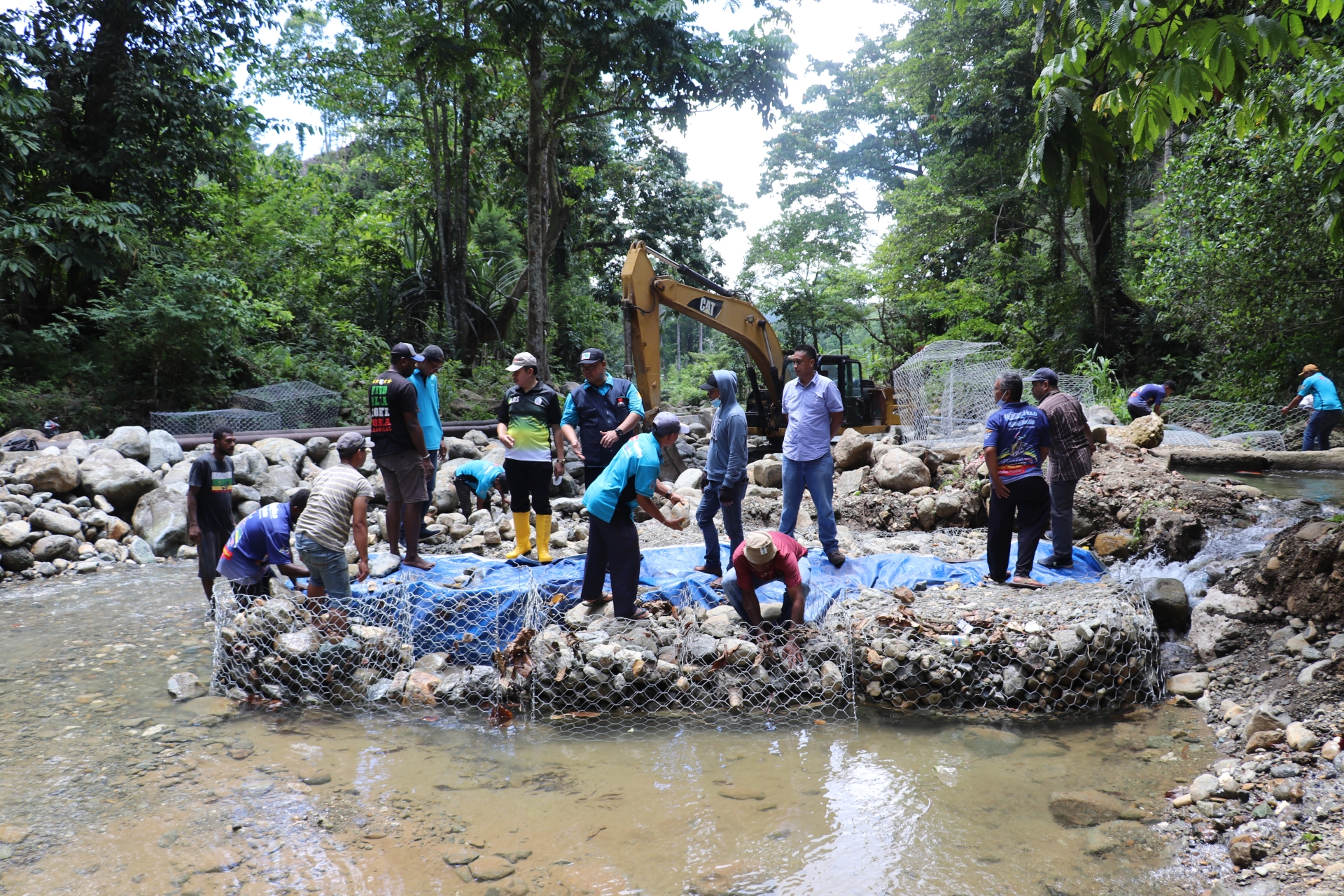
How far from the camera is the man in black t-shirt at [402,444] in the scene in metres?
5.51

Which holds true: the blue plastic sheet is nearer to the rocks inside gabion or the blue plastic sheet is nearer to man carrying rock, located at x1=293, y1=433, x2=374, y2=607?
man carrying rock, located at x1=293, y1=433, x2=374, y2=607

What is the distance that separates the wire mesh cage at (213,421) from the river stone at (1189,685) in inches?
418

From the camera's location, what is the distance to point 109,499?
344 inches

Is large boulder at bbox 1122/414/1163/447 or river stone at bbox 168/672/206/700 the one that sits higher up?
large boulder at bbox 1122/414/1163/447

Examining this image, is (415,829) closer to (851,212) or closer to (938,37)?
(938,37)

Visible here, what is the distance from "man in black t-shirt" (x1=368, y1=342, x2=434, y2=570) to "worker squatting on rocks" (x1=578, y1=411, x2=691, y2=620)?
1.47m

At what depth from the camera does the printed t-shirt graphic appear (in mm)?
5652

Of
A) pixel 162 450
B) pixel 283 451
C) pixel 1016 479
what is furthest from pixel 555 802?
Result: pixel 162 450

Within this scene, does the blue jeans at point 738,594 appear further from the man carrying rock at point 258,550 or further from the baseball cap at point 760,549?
the man carrying rock at point 258,550

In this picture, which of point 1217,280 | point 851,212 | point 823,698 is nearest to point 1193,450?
point 1217,280

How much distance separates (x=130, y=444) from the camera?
9.54 m

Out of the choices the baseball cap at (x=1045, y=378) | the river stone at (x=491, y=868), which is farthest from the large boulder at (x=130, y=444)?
the baseball cap at (x=1045, y=378)

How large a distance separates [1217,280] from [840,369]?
574cm

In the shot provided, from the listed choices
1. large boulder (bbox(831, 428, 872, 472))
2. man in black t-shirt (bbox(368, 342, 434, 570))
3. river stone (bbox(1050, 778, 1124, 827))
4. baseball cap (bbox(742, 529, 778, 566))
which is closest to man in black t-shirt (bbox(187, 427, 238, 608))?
man in black t-shirt (bbox(368, 342, 434, 570))
